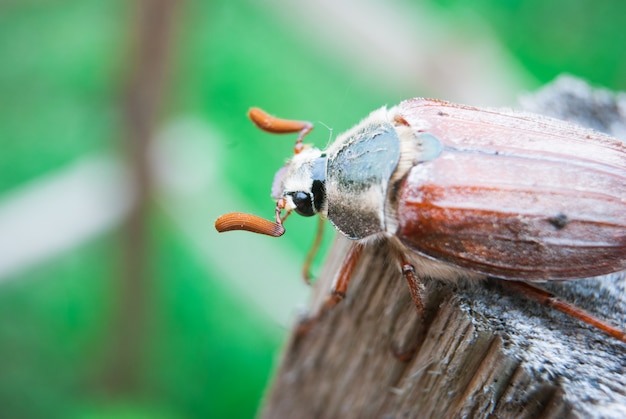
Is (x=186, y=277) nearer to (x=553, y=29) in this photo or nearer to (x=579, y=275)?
(x=579, y=275)

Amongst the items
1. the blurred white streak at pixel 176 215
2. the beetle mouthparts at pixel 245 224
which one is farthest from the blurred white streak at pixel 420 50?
the beetle mouthparts at pixel 245 224

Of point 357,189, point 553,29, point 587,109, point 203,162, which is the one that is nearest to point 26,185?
point 203,162

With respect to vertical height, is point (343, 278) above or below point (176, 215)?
below

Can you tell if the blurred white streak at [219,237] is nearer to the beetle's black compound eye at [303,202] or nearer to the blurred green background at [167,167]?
the blurred green background at [167,167]

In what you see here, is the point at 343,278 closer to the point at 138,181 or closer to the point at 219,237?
the point at 138,181

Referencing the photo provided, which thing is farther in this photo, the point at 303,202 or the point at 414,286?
the point at 303,202

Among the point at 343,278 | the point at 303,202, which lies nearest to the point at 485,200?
the point at 343,278
